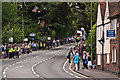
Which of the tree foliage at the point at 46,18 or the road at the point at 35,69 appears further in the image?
the tree foliage at the point at 46,18

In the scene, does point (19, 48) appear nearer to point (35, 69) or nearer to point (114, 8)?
point (35, 69)

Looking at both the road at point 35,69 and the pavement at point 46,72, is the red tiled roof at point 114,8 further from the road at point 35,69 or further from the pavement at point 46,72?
the road at point 35,69

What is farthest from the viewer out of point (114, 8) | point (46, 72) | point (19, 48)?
point (19, 48)

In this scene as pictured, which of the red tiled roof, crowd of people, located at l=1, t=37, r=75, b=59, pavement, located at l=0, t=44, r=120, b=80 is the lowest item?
pavement, located at l=0, t=44, r=120, b=80

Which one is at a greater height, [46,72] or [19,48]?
[19,48]

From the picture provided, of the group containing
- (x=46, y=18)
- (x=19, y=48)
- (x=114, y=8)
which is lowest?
(x=19, y=48)

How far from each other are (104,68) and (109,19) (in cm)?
477

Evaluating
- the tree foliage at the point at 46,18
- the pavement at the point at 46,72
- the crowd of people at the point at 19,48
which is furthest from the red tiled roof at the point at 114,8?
the crowd of people at the point at 19,48

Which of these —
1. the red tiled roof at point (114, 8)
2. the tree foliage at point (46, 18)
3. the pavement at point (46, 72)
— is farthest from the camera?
the tree foliage at point (46, 18)

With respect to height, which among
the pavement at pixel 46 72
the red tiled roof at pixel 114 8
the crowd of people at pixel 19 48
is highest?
the red tiled roof at pixel 114 8

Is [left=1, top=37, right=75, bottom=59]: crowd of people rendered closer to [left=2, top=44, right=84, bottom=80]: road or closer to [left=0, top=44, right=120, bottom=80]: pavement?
[left=2, top=44, right=84, bottom=80]: road

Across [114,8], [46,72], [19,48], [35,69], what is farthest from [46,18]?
[46,72]

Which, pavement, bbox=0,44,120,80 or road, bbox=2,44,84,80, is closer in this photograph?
pavement, bbox=0,44,120,80

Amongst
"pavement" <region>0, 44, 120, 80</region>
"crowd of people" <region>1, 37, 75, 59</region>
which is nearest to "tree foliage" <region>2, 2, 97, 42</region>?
"crowd of people" <region>1, 37, 75, 59</region>
